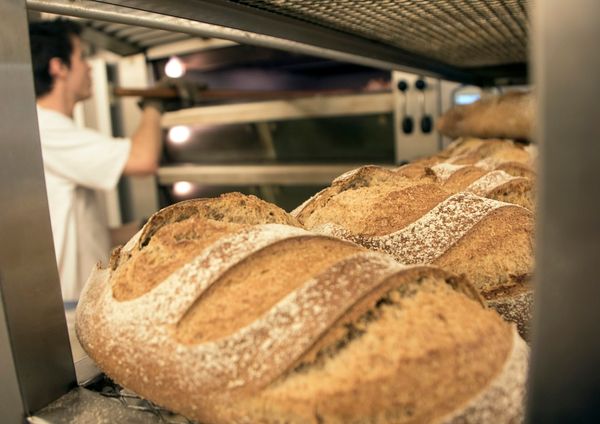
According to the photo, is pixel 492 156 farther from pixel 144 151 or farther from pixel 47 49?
pixel 47 49

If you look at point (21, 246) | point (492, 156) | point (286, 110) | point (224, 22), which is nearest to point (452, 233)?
point (224, 22)

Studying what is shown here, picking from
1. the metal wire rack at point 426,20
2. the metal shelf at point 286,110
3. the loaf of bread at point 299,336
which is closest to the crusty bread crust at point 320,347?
the loaf of bread at point 299,336

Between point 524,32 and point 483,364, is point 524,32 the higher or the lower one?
the higher one

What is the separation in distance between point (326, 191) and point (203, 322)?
1.53 ft

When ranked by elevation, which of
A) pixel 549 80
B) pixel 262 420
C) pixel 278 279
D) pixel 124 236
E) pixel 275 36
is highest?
pixel 275 36

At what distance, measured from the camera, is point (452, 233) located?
837mm

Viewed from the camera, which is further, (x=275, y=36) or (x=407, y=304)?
(x=275, y=36)

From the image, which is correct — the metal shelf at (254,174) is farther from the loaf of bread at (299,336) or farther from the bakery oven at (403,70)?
the loaf of bread at (299,336)

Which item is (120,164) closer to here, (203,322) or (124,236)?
(124,236)

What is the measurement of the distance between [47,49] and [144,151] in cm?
63

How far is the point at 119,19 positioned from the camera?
75 centimetres

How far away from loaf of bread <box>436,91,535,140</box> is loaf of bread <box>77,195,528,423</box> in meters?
1.17

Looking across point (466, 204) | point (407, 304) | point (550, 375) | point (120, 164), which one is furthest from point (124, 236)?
point (550, 375)

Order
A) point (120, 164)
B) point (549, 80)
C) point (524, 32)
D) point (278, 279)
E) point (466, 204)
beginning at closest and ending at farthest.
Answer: point (549, 80) < point (278, 279) < point (466, 204) < point (524, 32) < point (120, 164)
